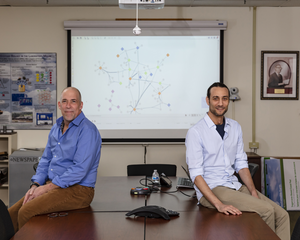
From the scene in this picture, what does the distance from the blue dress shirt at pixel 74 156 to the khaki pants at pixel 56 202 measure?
54 millimetres

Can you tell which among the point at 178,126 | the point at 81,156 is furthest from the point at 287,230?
the point at 178,126

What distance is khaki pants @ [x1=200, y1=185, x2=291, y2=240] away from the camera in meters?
1.74

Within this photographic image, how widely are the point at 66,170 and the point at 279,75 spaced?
137 inches

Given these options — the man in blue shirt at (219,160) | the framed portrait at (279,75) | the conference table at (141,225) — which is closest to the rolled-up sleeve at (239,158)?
the man in blue shirt at (219,160)

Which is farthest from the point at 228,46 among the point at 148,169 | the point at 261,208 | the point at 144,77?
the point at 261,208

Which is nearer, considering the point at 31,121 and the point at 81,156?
the point at 81,156

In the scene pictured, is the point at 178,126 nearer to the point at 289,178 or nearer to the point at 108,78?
the point at 108,78

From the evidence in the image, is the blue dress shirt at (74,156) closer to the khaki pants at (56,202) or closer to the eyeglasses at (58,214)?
the khaki pants at (56,202)

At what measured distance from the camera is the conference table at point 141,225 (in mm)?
1378

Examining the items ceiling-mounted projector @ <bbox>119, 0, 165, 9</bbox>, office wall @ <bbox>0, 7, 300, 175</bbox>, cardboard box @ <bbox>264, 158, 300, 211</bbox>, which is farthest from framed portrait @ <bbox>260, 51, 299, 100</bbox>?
ceiling-mounted projector @ <bbox>119, 0, 165, 9</bbox>

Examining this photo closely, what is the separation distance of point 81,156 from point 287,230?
1.46m

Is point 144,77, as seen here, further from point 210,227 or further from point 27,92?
point 210,227

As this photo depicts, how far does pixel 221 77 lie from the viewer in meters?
4.19

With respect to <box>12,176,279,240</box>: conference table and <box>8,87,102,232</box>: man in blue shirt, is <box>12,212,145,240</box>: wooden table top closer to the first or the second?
<box>12,176,279,240</box>: conference table
